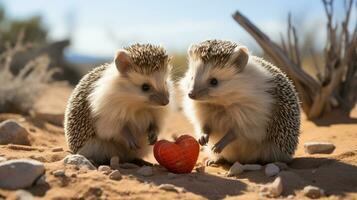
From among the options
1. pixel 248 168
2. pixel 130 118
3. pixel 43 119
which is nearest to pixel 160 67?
pixel 130 118

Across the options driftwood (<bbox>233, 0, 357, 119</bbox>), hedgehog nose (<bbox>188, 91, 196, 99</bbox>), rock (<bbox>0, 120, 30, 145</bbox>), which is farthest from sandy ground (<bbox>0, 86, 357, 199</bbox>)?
driftwood (<bbox>233, 0, 357, 119</bbox>)

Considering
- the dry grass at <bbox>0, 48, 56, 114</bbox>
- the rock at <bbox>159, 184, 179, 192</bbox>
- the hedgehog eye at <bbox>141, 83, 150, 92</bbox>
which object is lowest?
the dry grass at <bbox>0, 48, 56, 114</bbox>

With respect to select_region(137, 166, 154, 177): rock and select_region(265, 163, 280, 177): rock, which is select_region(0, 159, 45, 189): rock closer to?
select_region(137, 166, 154, 177): rock

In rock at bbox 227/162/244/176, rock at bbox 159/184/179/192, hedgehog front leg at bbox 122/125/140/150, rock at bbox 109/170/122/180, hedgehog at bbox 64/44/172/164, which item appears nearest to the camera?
rock at bbox 159/184/179/192

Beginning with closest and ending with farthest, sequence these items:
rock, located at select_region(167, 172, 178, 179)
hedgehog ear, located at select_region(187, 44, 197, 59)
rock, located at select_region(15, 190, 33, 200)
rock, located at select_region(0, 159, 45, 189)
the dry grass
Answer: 1. rock, located at select_region(15, 190, 33, 200)
2. rock, located at select_region(0, 159, 45, 189)
3. rock, located at select_region(167, 172, 178, 179)
4. hedgehog ear, located at select_region(187, 44, 197, 59)
5. the dry grass

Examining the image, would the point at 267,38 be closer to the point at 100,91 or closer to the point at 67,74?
the point at 100,91

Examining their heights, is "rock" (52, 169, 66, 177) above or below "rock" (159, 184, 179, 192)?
above

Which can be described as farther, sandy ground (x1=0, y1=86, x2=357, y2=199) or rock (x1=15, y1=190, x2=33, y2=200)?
sandy ground (x1=0, y1=86, x2=357, y2=199)
